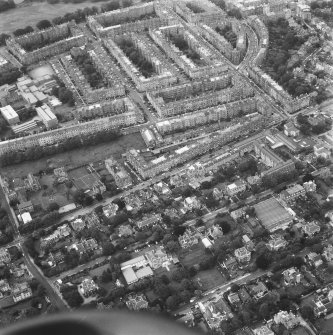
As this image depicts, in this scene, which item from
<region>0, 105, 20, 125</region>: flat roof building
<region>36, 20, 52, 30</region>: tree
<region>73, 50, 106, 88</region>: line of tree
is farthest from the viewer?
<region>36, 20, 52, 30</region>: tree

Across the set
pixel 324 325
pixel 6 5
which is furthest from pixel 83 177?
pixel 6 5

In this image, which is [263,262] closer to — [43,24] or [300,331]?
[300,331]

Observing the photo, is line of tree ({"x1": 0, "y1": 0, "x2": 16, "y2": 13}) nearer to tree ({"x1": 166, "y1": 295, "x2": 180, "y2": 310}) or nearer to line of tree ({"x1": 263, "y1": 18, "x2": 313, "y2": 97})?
line of tree ({"x1": 263, "y1": 18, "x2": 313, "y2": 97})

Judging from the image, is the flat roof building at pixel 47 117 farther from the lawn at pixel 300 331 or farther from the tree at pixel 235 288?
the lawn at pixel 300 331

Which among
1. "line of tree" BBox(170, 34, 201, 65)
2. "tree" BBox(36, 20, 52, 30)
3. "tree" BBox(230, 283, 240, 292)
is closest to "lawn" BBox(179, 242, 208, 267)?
"tree" BBox(230, 283, 240, 292)

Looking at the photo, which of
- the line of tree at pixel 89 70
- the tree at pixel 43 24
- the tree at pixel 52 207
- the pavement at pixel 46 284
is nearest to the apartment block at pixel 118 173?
the tree at pixel 52 207

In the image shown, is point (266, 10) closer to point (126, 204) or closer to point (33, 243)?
point (126, 204)
